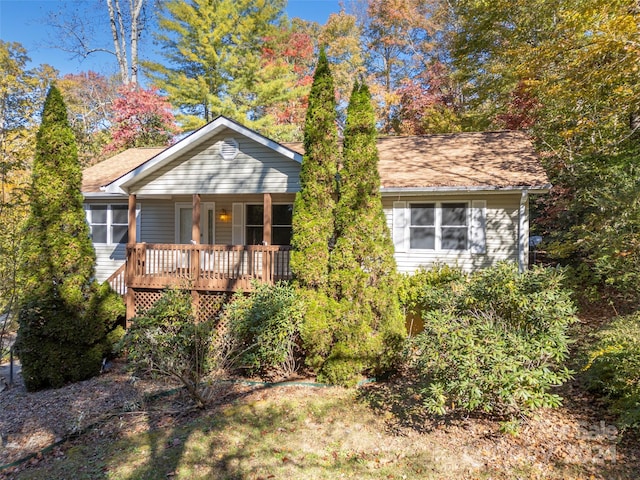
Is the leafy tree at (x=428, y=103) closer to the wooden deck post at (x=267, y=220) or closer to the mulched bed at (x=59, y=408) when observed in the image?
the wooden deck post at (x=267, y=220)

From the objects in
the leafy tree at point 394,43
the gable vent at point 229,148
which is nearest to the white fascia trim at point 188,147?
the gable vent at point 229,148

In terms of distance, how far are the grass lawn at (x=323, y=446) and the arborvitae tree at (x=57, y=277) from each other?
8.43ft

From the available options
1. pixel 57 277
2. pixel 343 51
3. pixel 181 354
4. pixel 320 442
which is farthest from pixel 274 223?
pixel 343 51

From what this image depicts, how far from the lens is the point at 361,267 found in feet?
22.5

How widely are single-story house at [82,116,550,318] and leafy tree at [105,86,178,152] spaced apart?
36.8ft

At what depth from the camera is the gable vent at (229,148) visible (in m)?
10.0

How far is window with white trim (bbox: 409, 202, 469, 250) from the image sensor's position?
9375 millimetres

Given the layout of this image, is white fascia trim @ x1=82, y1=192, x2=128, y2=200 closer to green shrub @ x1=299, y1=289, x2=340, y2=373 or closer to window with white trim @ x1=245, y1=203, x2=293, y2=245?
window with white trim @ x1=245, y1=203, x2=293, y2=245

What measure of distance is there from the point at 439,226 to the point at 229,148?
5.84 m

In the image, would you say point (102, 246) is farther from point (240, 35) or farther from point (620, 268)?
point (240, 35)

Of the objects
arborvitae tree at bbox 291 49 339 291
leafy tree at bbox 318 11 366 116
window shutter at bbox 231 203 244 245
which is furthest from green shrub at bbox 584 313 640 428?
leafy tree at bbox 318 11 366 116

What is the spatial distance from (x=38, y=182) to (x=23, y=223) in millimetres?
894

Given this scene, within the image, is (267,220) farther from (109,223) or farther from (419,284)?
(109,223)

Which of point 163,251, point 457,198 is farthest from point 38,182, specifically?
point 457,198
